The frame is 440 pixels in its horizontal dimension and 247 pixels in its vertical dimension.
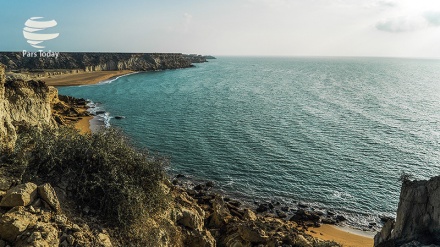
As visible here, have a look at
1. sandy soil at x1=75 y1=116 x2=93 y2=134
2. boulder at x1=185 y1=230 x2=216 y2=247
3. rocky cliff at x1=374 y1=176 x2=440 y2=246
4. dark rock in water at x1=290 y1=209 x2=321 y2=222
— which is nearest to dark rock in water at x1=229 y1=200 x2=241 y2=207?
dark rock in water at x1=290 y1=209 x2=321 y2=222

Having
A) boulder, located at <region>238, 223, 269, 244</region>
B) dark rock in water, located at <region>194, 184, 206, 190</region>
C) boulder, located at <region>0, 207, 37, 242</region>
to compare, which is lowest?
dark rock in water, located at <region>194, 184, 206, 190</region>

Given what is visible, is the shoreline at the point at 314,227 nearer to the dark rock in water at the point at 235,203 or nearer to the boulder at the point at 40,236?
the dark rock in water at the point at 235,203

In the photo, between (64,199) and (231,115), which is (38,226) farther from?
(231,115)

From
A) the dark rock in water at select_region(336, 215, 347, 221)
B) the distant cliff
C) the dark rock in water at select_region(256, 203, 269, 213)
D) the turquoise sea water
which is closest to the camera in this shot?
the dark rock in water at select_region(336, 215, 347, 221)

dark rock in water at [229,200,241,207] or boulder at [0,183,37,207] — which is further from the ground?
boulder at [0,183,37,207]

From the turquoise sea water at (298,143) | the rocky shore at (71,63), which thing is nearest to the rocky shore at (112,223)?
the turquoise sea water at (298,143)

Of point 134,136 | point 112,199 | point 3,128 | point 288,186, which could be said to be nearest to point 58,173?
point 112,199

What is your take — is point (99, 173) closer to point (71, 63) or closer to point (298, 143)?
point (298, 143)

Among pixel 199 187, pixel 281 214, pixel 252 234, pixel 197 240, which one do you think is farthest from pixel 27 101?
pixel 281 214

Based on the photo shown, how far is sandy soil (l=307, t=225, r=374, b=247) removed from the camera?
2925 cm

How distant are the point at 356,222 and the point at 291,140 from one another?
21.7 metres

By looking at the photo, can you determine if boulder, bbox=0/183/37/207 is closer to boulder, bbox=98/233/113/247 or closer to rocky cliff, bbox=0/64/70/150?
boulder, bbox=98/233/113/247

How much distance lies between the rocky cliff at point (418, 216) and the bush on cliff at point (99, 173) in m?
13.7

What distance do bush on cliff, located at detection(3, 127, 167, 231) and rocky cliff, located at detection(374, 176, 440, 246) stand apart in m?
13.7
